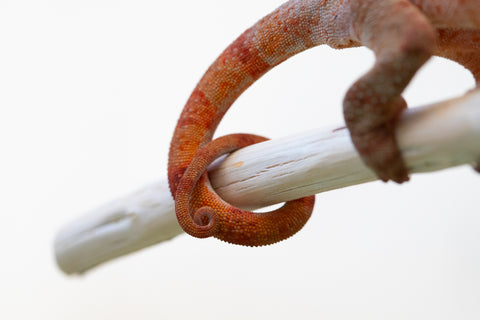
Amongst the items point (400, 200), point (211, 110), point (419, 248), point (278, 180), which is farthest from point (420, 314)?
point (211, 110)

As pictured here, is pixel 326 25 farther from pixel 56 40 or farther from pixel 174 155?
pixel 56 40

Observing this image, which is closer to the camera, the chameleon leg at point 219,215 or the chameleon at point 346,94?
the chameleon at point 346,94

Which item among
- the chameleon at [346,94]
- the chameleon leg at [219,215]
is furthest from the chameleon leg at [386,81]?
the chameleon leg at [219,215]

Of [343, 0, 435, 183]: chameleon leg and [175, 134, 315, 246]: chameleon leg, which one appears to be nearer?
[343, 0, 435, 183]: chameleon leg

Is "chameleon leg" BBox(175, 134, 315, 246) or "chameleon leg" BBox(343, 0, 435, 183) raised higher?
"chameleon leg" BBox(343, 0, 435, 183)

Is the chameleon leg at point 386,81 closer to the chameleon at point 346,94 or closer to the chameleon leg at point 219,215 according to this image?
the chameleon at point 346,94

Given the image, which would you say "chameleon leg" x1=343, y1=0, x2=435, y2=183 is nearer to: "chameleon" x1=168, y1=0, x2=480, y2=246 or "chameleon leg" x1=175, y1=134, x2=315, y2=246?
"chameleon" x1=168, y1=0, x2=480, y2=246

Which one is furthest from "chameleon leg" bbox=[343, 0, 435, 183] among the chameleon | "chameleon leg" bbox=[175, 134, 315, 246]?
"chameleon leg" bbox=[175, 134, 315, 246]
